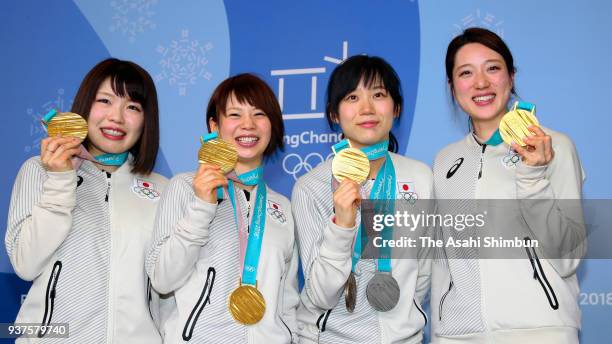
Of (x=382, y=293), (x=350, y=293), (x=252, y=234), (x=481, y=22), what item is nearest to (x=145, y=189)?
(x=252, y=234)

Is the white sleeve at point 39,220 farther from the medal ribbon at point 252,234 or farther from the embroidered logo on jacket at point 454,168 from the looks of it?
the embroidered logo on jacket at point 454,168

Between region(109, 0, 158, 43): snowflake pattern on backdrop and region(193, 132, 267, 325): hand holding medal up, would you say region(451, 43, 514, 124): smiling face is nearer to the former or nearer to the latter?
region(193, 132, 267, 325): hand holding medal up

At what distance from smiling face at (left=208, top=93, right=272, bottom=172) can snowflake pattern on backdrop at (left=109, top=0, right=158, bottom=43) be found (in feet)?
5.01

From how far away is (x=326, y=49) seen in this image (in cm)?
362

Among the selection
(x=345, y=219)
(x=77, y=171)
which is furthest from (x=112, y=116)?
(x=345, y=219)

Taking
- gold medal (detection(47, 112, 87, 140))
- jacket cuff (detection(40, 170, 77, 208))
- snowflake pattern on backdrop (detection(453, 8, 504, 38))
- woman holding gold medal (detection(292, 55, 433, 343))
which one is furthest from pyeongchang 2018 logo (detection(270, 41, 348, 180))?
jacket cuff (detection(40, 170, 77, 208))

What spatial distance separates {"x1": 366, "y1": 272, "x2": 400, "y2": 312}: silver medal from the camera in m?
2.46

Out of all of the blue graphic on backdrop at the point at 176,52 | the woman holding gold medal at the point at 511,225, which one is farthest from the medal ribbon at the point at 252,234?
the blue graphic on backdrop at the point at 176,52

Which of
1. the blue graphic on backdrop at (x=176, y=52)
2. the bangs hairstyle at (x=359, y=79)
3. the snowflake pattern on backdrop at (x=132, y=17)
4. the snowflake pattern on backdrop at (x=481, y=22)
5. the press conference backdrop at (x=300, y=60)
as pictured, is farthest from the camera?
the snowflake pattern on backdrop at (x=132, y=17)

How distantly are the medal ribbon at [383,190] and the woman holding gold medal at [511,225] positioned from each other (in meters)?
0.22

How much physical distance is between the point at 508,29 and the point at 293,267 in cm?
163

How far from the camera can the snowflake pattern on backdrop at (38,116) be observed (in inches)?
159

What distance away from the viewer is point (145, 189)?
274 centimetres

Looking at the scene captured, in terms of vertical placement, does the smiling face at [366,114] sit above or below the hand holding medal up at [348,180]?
above
